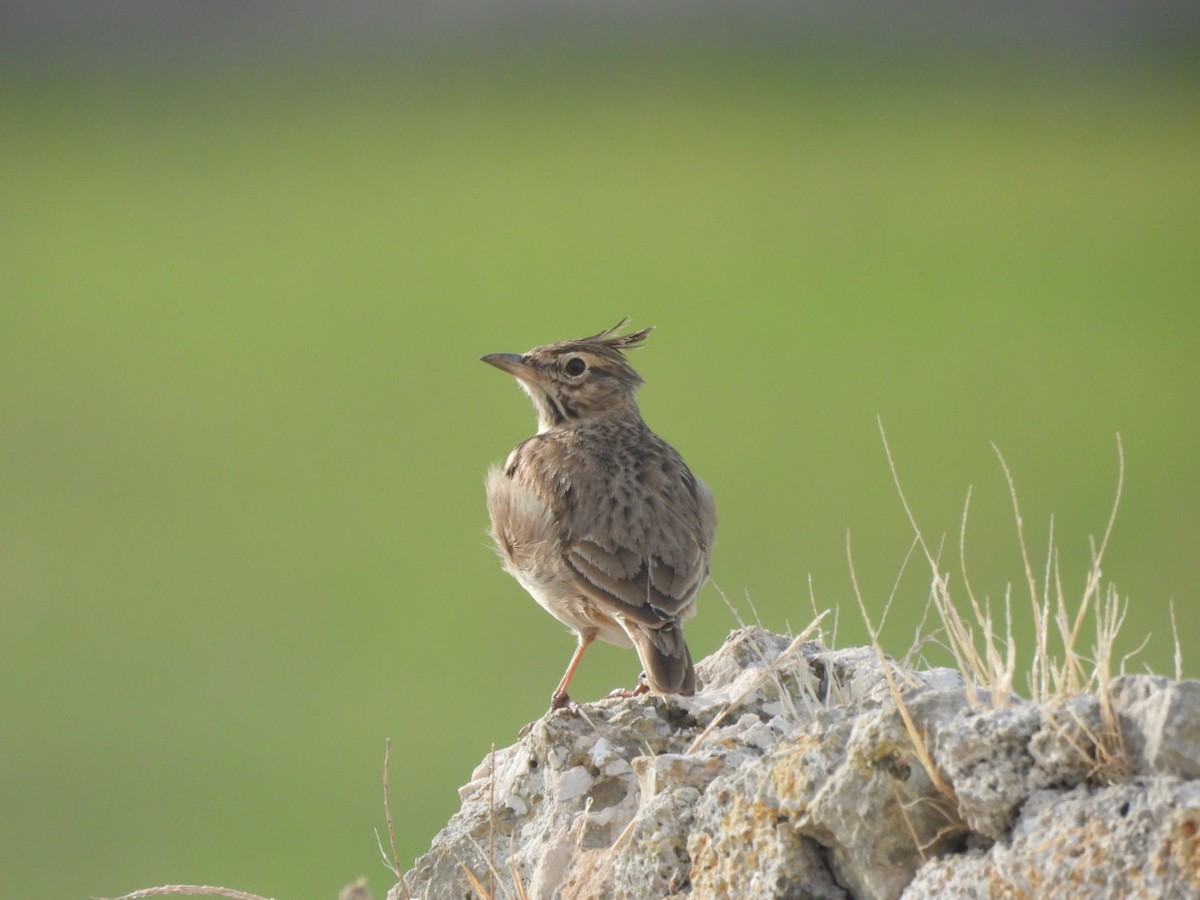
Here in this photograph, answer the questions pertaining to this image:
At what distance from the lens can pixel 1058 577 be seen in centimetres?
325

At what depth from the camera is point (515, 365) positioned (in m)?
7.50

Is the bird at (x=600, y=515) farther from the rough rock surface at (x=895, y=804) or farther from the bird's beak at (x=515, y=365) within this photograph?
the rough rock surface at (x=895, y=804)

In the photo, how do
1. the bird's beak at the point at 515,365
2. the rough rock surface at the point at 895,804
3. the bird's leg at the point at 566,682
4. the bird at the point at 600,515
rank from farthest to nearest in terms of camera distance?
the bird's beak at the point at 515,365, the bird at the point at 600,515, the bird's leg at the point at 566,682, the rough rock surface at the point at 895,804

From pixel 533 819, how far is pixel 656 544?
217cm

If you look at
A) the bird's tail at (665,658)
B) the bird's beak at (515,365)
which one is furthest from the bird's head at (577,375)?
the bird's tail at (665,658)

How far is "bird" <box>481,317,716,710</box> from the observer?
6.15 m

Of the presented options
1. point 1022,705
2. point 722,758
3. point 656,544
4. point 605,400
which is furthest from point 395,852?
point 605,400

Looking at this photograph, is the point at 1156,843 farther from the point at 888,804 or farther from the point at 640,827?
the point at 640,827

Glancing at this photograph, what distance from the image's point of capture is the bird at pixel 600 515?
20.2 ft

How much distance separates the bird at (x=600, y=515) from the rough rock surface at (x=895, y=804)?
1.47 metres

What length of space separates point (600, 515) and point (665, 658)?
1044 mm

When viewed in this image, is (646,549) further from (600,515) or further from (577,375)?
(577,375)

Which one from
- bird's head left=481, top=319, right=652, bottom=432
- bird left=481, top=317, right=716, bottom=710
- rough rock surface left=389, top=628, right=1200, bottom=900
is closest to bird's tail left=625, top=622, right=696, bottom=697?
bird left=481, top=317, right=716, bottom=710

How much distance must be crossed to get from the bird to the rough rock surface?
147cm
